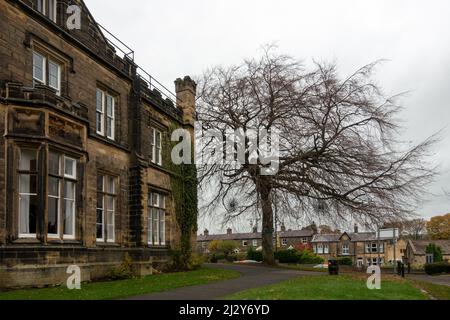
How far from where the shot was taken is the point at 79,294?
1265 cm

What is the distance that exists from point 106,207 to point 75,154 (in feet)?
12.9

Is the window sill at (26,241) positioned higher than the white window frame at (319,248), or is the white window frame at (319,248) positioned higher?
the window sill at (26,241)

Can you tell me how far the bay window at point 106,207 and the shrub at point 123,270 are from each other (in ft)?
3.30

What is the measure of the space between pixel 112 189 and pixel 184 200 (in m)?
5.93

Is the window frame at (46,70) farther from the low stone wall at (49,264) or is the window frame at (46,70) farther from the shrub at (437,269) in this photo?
the shrub at (437,269)

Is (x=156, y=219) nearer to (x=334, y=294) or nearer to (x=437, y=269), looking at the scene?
(x=334, y=294)

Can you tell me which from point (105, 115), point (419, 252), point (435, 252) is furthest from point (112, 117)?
point (419, 252)

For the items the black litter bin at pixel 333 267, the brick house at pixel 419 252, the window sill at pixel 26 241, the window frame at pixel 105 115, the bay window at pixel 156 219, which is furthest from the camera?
the brick house at pixel 419 252

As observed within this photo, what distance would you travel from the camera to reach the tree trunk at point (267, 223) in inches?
1003

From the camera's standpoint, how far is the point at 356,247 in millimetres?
84875

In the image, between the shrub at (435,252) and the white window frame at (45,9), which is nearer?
the white window frame at (45,9)

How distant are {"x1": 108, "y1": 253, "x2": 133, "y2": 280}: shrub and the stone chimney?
10182mm

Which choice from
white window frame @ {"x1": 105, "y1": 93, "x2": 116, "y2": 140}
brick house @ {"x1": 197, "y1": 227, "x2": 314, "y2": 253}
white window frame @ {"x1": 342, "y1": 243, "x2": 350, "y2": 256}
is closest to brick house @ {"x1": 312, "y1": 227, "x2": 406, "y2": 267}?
white window frame @ {"x1": 342, "y1": 243, "x2": 350, "y2": 256}

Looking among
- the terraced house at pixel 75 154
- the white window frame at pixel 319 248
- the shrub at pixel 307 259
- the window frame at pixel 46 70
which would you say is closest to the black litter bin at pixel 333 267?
the terraced house at pixel 75 154
